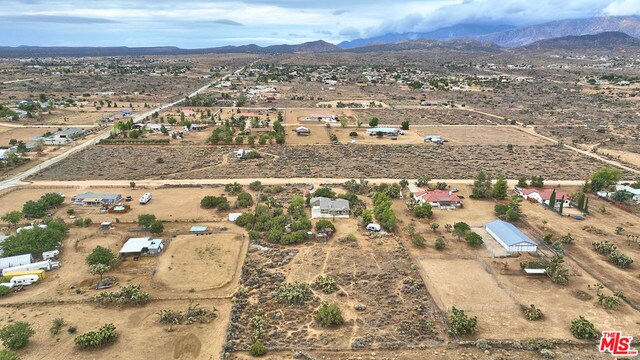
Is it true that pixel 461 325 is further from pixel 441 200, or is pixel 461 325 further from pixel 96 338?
pixel 96 338

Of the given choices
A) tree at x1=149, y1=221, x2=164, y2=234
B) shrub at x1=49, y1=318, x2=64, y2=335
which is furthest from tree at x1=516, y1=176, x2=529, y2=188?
shrub at x1=49, y1=318, x2=64, y2=335

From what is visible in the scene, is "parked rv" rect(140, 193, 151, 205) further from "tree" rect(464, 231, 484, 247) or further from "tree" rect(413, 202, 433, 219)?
"tree" rect(464, 231, 484, 247)

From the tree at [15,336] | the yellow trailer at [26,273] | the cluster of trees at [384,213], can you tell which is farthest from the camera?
the cluster of trees at [384,213]

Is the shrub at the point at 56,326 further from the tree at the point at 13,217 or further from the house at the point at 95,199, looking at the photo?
the house at the point at 95,199

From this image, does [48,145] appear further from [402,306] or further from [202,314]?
[402,306]

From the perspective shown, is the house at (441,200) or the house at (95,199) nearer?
the house at (95,199)

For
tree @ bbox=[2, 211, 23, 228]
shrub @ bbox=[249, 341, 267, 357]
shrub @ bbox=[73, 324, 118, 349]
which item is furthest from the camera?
tree @ bbox=[2, 211, 23, 228]

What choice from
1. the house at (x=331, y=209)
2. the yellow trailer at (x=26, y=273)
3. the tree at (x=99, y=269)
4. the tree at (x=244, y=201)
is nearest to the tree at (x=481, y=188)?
the house at (x=331, y=209)
